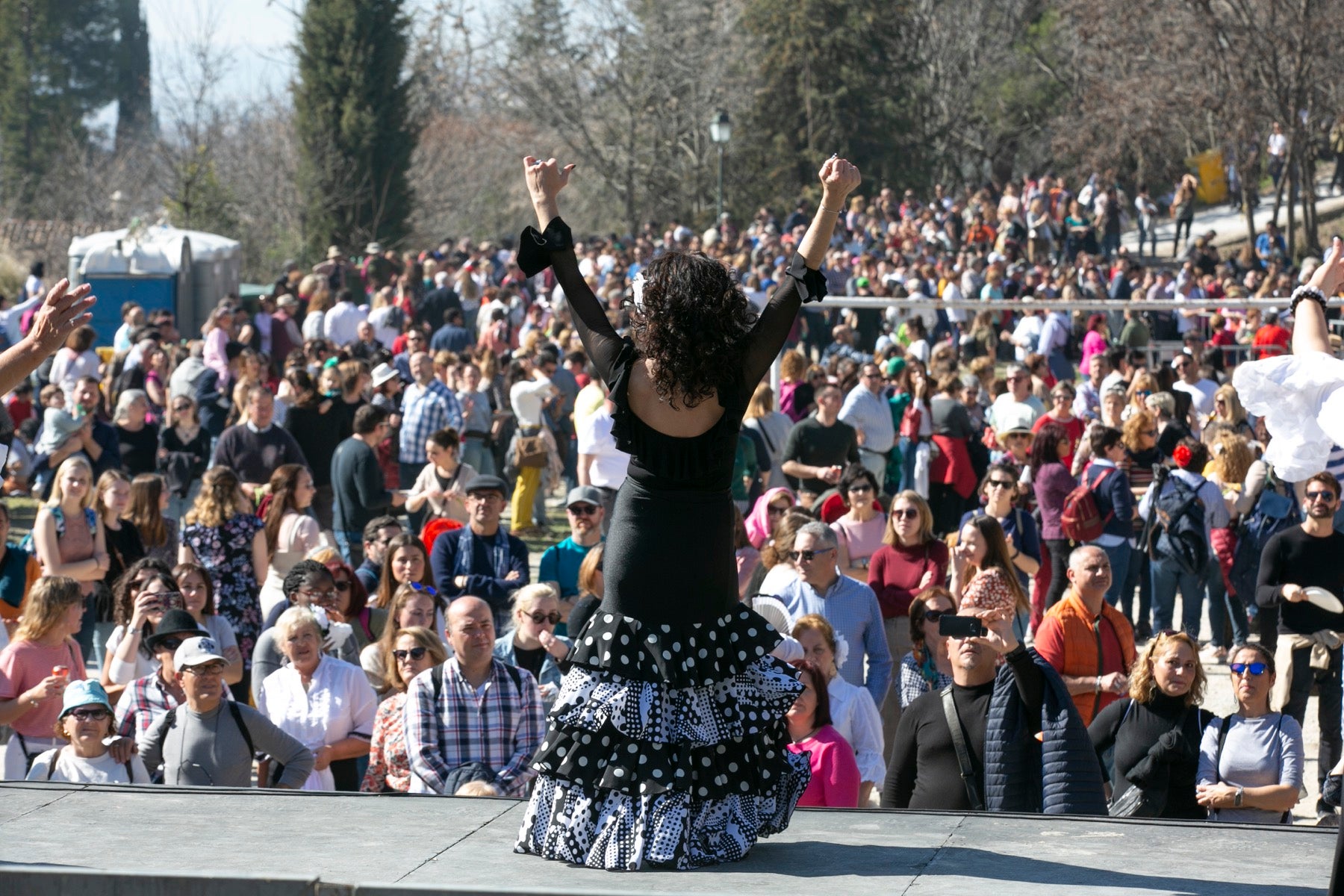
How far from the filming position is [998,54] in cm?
5203

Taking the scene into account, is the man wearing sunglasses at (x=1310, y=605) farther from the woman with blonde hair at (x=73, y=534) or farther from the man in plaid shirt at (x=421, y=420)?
the man in plaid shirt at (x=421, y=420)

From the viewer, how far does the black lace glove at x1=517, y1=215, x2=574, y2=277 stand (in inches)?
193

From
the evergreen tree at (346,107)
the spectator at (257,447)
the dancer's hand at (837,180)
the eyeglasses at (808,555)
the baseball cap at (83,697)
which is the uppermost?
the evergreen tree at (346,107)

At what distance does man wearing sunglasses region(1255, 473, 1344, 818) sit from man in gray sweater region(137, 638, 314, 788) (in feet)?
17.3

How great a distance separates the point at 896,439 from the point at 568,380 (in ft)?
11.3

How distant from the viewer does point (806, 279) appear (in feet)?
15.8

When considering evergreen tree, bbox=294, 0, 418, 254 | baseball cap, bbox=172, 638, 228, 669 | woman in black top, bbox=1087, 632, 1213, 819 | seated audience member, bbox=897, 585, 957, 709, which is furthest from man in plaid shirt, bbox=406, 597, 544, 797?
evergreen tree, bbox=294, 0, 418, 254

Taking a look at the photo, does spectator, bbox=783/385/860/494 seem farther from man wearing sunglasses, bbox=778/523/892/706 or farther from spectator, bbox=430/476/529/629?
man wearing sunglasses, bbox=778/523/892/706

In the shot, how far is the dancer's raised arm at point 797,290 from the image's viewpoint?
477 centimetres

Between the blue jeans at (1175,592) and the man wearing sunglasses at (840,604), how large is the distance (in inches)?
141

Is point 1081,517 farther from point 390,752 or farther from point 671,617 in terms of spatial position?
point 671,617

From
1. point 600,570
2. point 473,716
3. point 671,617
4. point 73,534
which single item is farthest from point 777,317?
point 73,534

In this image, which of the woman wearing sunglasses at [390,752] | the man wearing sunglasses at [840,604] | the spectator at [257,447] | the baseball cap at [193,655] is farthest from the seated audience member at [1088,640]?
the spectator at [257,447]

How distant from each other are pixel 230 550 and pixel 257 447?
2807mm
